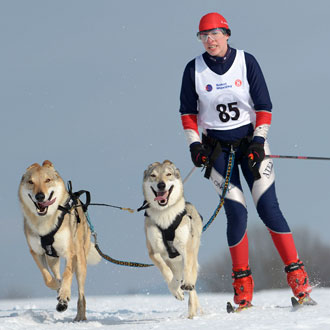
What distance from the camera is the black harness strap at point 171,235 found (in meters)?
6.78

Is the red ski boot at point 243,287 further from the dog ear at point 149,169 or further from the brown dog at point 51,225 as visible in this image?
the brown dog at point 51,225

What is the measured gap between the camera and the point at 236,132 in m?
6.62

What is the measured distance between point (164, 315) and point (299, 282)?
1.92 metres

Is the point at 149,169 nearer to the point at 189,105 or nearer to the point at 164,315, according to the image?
the point at 189,105

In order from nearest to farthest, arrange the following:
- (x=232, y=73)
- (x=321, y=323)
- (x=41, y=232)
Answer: (x=321, y=323)
(x=232, y=73)
(x=41, y=232)

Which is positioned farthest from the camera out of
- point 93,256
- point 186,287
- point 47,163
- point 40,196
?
point 93,256

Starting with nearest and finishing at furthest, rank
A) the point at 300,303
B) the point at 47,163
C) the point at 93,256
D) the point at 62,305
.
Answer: the point at 300,303, the point at 62,305, the point at 47,163, the point at 93,256

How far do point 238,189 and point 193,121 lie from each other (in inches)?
33.7

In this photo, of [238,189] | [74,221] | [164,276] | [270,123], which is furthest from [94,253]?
[270,123]

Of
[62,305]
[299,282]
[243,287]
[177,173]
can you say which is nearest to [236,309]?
[243,287]

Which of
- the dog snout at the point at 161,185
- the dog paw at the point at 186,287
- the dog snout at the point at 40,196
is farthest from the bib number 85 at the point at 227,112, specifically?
the dog snout at the point at 40,196

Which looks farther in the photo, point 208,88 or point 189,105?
point 189,105

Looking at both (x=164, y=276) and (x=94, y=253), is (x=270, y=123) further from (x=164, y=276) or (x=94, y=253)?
(x=94, y=253)

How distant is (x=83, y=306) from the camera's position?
23.8 ft
